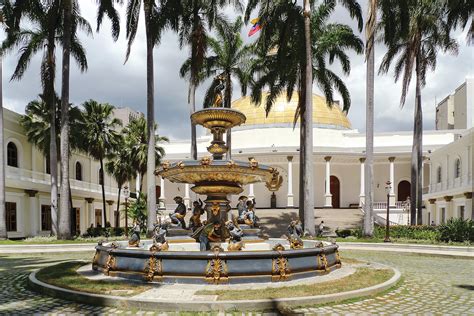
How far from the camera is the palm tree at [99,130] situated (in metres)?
34.0

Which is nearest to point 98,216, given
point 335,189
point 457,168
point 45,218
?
point 45,218

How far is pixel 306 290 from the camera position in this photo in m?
8.12

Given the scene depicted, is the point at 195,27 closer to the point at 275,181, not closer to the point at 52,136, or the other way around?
the point at 52,136

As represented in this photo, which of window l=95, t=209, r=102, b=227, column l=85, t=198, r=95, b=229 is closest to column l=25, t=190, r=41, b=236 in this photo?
column l=85, t=198, r=95, b=229

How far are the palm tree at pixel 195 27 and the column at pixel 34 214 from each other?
1343cm

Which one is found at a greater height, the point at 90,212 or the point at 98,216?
the point at 90,212

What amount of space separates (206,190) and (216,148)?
1443mm

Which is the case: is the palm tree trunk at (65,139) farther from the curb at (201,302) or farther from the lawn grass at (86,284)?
the curb at (201,302)

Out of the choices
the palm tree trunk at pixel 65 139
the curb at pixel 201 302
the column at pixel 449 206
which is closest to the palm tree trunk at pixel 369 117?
the column at pixel 449 206

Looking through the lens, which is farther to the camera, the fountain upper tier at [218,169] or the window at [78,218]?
the window at [78,218]

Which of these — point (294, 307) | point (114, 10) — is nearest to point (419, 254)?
point (294, 307)

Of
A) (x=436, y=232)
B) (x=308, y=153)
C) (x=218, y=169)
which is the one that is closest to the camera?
(x=218, y=169)

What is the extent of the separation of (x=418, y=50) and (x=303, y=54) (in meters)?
9.67

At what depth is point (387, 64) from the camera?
31234mm
